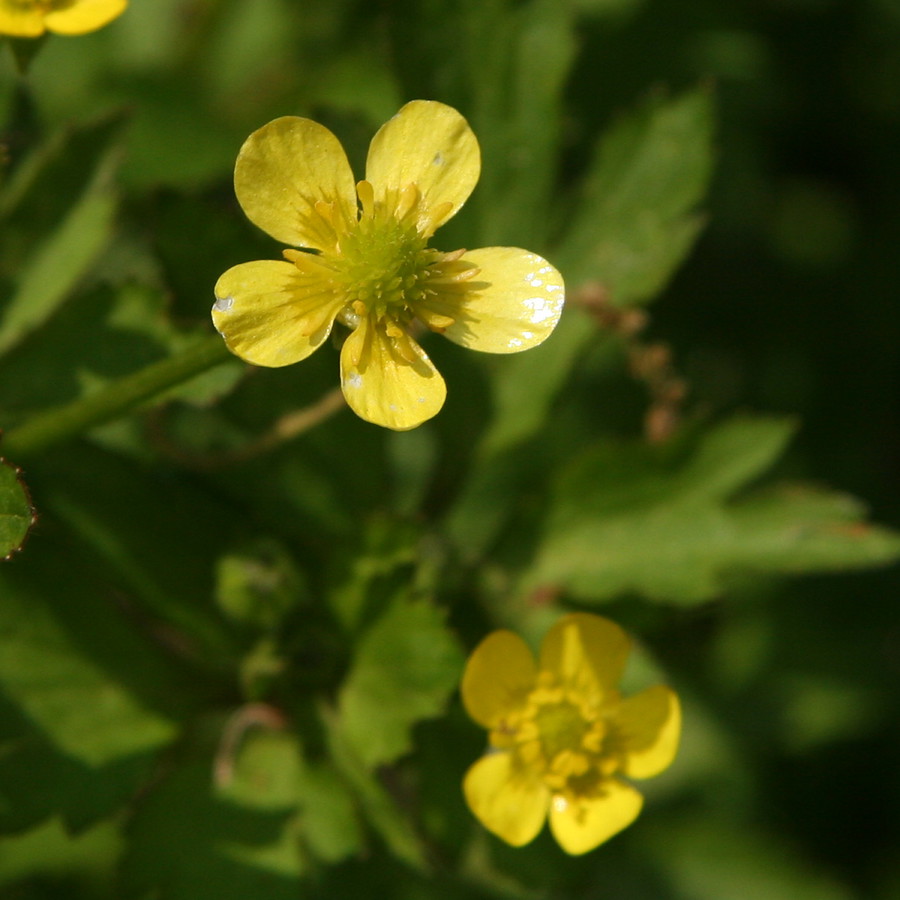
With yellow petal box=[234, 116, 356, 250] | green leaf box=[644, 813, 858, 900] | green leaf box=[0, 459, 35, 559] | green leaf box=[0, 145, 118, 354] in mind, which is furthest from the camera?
green leaf box=[644, 813, 858, 900]

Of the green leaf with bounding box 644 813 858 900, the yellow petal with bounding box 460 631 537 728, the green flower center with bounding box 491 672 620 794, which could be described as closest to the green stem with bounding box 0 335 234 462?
the yellow petal with bounding box 460 631 537 728

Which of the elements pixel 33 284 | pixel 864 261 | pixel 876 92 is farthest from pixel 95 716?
pixel 876 92

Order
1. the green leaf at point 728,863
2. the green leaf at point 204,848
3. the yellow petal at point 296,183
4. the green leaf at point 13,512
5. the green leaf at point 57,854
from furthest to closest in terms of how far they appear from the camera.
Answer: the green leaf at point 728,863, the green leaf at point 57,854, the green leaf at point 204,848, the yellow petal at point 296,183, the green leaf at point 13,512

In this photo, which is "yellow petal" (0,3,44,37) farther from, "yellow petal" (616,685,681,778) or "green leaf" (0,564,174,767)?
"yellow petal" (616,685,681,778)

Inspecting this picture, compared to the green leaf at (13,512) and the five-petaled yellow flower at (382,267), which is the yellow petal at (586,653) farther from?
the green leaf at (13,512)

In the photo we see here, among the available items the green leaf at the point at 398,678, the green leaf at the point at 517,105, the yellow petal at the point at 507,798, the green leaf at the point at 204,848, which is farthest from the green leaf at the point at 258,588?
the green leaf at the point at 517,105

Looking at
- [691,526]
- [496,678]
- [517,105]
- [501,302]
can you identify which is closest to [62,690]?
[496,678]

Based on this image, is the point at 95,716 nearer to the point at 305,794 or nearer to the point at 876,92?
the point at 305,794
